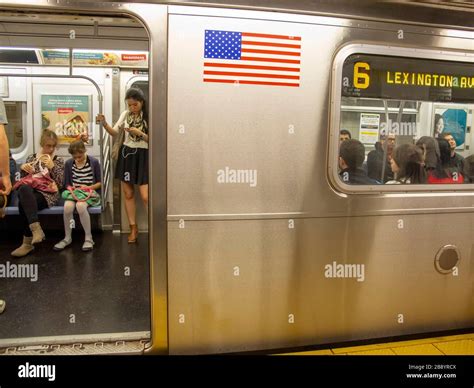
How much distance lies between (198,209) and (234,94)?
0.72 meters

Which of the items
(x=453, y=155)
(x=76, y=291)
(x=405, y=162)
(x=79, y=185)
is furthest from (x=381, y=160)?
(x=79, y=185)

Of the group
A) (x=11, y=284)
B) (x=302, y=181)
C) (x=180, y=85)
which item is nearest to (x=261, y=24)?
(x=180, y=85)

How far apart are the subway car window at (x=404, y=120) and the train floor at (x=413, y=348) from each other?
1083mm

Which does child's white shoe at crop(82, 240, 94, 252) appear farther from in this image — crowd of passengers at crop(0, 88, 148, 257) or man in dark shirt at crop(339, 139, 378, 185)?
man in dark shirt at crop(339, 139, 378, 185)

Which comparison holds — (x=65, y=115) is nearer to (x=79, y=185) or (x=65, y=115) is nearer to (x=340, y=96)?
(x=79, y=185)

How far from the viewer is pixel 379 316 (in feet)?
8.89


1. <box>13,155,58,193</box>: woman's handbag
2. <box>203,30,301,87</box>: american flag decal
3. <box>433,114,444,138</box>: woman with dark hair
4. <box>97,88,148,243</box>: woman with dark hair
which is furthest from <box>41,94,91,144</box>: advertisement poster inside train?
<box>433,114,444,138</box>: woman with dark hair

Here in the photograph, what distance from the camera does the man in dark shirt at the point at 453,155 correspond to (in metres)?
2.82

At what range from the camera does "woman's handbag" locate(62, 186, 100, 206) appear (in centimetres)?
455

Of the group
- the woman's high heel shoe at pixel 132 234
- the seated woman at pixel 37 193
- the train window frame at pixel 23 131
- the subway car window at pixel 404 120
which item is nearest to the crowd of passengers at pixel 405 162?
the subway car window at pixel 404 120

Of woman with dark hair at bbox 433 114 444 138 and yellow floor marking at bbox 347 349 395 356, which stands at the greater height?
woman with dark hair at bbox 433 114 444 138

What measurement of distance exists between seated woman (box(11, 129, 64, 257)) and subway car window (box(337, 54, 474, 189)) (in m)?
3.36

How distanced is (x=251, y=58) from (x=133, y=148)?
8.65ft

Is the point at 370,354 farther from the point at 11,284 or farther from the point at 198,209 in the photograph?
the point at 11,284
